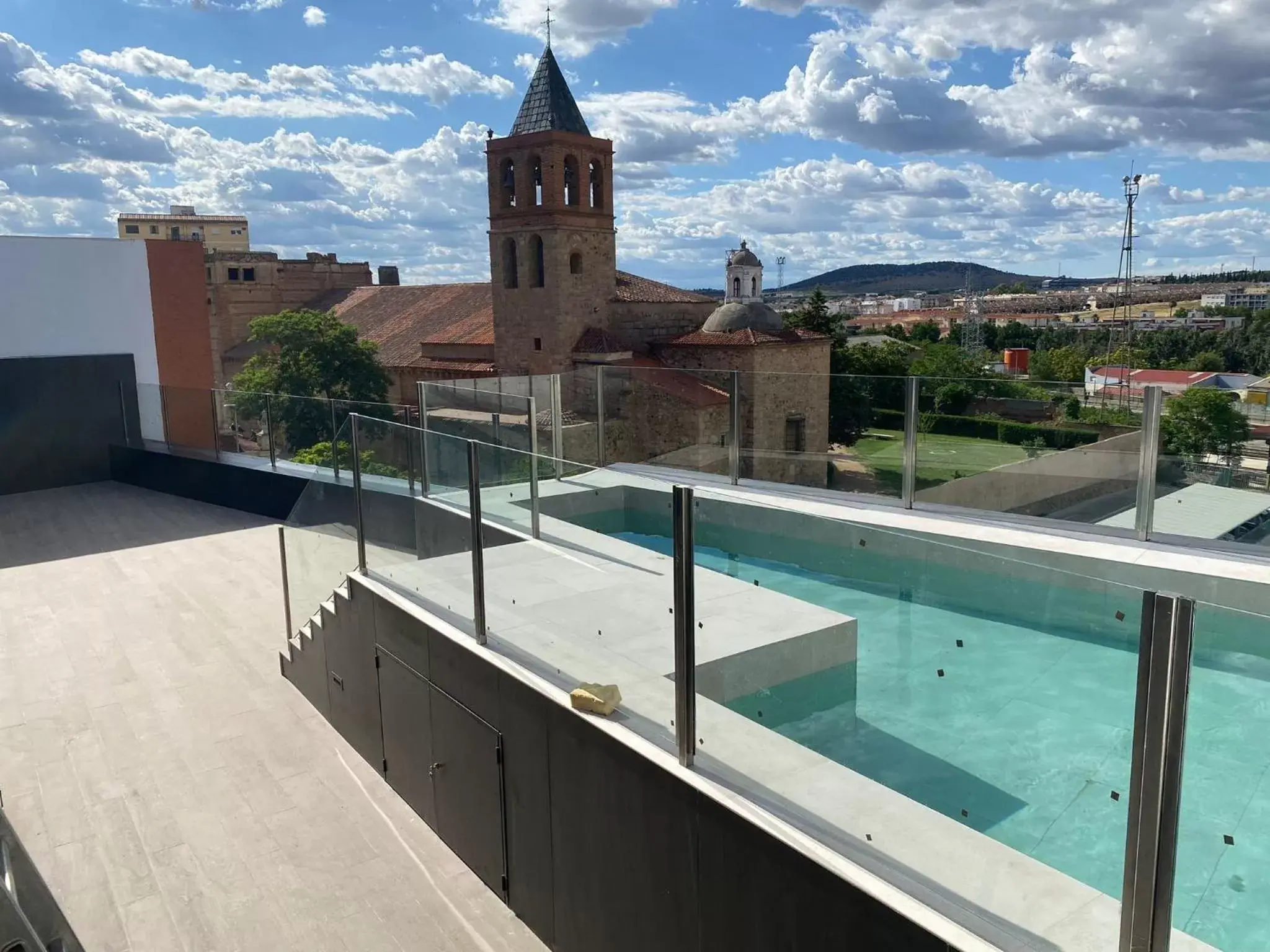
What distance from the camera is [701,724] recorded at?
10.4ft

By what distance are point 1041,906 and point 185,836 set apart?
171 inches

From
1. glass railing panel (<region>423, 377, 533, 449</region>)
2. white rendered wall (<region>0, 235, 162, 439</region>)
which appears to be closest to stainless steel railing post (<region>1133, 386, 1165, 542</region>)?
glass railing panel (<region>423, 377, 533, 449</region>)

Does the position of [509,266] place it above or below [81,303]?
above

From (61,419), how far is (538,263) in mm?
19186

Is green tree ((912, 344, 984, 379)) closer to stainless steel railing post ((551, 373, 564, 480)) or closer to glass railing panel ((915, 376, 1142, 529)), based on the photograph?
glass railing panel ((915, 376, 1142, 529))

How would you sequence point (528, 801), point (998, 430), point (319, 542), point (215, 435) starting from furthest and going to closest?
point (215, 435) < point (319, 542) < point (998, 430) < point (528, 801)

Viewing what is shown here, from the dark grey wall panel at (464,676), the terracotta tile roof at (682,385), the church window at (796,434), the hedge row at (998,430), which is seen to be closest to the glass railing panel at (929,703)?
the dark grey wall panel at (464,676)

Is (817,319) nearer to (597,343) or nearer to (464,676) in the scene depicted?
(597,343)

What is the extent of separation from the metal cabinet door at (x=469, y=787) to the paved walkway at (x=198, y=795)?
0.12 meters

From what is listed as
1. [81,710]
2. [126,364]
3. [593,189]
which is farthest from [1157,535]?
[593,189]

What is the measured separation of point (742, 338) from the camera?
25.6m

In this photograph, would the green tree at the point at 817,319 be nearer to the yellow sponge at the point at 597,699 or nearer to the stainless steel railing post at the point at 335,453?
the stainless steel railing post at the point at 335,453

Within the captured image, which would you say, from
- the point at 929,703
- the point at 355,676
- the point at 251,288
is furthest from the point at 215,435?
the point at 251,288

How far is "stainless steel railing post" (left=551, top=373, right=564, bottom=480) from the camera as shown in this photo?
8680 millimetres
